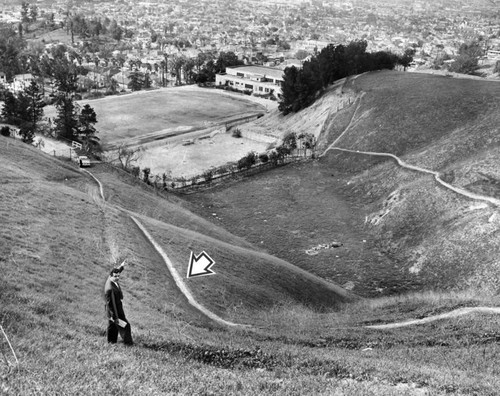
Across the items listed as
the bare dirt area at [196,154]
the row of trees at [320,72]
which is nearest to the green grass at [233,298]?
the bare dirt area at [196,154]

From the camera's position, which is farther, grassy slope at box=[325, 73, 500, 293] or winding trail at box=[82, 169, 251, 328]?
grassy slope at box=[325, 73, 500, 293]

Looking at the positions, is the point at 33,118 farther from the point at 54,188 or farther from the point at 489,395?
the point at 489,395

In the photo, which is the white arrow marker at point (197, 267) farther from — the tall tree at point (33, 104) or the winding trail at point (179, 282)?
the tall tree at point (33, 104)

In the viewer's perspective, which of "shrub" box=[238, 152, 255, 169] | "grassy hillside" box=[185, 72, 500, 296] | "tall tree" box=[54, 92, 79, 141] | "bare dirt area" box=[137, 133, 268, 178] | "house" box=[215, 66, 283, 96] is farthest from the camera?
"house" box=[215, 66, 283, 96]

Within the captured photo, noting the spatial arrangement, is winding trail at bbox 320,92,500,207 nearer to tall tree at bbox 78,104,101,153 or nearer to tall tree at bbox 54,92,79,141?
tall tree at bbox 78,104,101,153

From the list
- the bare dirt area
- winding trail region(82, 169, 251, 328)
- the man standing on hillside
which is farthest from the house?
the man standing on hillside

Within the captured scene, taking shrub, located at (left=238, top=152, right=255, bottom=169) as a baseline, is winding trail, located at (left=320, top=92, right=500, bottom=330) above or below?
above
